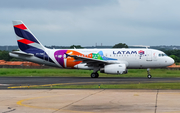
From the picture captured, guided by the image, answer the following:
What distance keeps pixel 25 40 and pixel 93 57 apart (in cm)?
1017

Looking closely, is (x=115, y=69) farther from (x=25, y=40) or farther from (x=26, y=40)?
(x=25, y=40)

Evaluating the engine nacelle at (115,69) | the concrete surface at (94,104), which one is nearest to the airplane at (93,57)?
the engine nacelle at (115,69)

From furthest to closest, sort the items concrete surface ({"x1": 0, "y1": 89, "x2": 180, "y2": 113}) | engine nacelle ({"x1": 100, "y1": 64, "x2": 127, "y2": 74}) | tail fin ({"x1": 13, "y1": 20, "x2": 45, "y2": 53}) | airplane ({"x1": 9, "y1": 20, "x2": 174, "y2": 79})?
tail fin ({"x1": 13, "y1": 20, "x2": 45, "y2": 53}), airplane ({"x1": 9, "y1": 20, "x2": 174, "y2": 79}), engine nacelle ({"x1": 100, "y1": 64, "x2": 127, "y2": 74}), concrete surface ({"x1": 0, "y1": 89, "x2": 180, "y2": 113})

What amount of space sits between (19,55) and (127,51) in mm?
15079

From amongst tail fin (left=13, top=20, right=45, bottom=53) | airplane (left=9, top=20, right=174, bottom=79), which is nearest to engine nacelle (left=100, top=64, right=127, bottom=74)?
airplane (left=9, top=20, right=174, bottom=79)

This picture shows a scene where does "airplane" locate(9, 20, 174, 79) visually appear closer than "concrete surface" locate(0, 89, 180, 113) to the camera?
No

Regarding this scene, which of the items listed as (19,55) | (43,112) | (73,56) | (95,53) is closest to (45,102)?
(43,112)

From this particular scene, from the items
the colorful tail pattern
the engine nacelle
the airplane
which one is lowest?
the engine nacelle

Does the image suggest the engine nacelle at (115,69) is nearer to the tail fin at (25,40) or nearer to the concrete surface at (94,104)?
the tail fin at (25,40)

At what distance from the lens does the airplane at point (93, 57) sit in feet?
128

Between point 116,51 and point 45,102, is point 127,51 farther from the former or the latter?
point 45,102

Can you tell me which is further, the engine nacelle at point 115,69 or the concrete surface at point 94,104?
the engine nacelle at point 115,69

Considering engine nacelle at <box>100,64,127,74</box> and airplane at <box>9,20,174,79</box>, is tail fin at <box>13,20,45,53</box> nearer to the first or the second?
airplane at <box>9,20,174,79</box>

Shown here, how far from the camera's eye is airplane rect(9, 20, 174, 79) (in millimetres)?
39150
